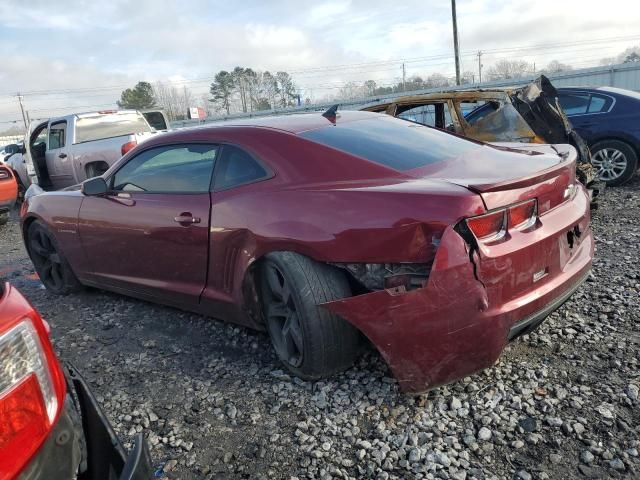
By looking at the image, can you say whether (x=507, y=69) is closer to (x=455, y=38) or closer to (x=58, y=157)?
(x=455, y=38)

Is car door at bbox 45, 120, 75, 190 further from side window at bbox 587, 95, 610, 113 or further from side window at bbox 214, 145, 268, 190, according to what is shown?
side window at bbox 587, 95, 610, 113


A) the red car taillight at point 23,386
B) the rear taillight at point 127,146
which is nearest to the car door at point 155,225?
the red car taillight at point 23,386

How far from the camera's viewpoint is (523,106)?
21.1ft

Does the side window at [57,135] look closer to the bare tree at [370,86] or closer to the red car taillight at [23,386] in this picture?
the red car taillight at [23,386]

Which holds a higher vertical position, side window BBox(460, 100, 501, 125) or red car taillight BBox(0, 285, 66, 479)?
side window BBox(460, 100, 501, 125)

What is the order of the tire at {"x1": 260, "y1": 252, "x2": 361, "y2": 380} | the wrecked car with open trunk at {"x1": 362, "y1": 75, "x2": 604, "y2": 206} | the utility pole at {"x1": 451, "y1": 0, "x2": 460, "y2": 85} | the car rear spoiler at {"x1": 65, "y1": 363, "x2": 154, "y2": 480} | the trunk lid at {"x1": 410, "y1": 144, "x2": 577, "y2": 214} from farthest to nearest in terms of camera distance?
the utility pole at {"x1": 451, "y1": 0, "x2": 460, "y2": 85} → the wrecked car with open trunk at {"x1": 362, "y1": 75, "x2": 604, "y2": 206} → the tire at {"x1": 260, "y1": 252, "x2": 361, "y2": 380} → the trunk lid at {"x1": 410, "y1": 144, "x2": 577, "y2": 214} → the car rear spoiler at {"x1": 65, "y1": 363, "x2": 154, "y2": 480}

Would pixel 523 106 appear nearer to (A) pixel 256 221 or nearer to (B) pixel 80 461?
(A) pixel 256 221

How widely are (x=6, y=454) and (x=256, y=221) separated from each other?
180cm

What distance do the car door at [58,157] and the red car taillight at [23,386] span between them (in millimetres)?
8358

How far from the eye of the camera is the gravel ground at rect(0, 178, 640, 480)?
2.19 m

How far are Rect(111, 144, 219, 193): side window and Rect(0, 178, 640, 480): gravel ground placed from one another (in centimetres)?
101

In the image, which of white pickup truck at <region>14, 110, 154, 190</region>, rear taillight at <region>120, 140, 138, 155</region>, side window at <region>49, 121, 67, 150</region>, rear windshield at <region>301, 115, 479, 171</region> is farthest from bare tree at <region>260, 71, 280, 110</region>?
rear windshield at <region>301, 115, 479, 171</region>

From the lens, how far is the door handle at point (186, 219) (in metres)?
3.14

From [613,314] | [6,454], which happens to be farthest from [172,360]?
[613,314]
